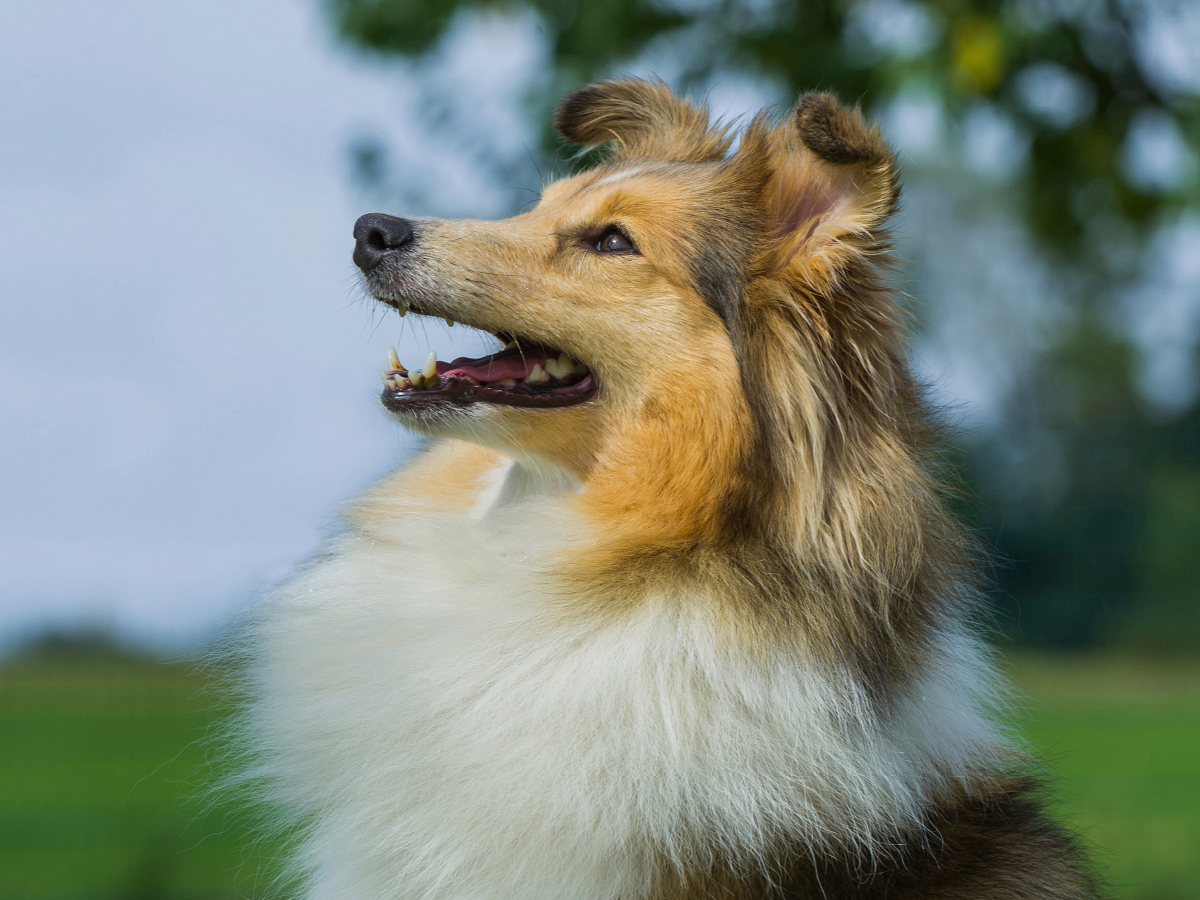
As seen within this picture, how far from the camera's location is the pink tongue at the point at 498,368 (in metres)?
3.30

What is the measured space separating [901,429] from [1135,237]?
231 inches

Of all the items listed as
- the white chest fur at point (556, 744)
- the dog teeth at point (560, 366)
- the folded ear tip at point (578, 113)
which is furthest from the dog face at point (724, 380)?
the folded ear tip at point (578, 113)

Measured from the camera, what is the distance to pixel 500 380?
3297mm

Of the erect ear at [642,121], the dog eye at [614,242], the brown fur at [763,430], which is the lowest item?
the brown fur at [763,430]

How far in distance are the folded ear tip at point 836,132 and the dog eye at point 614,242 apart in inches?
25.8

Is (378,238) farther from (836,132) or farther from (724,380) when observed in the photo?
(836,132)

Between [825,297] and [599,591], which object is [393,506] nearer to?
[599,591]

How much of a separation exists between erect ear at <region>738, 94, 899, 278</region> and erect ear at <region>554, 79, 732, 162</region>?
0.48 meters

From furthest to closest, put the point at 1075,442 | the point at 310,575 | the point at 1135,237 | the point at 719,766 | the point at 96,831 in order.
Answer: the point at 1075,442 → the point at 1135,237 → the point at 96,831 → the point at 310,575 → the point at 719,766

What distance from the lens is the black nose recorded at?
329cm

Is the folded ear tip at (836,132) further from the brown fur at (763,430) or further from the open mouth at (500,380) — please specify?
the open mouth at (500,380)

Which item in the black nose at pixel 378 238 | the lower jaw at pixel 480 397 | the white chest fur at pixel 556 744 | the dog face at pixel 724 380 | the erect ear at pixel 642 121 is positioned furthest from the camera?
the erect ear at pixel 642 121

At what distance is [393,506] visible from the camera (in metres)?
3.37

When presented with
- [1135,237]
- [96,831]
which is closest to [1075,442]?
[1135,237]
